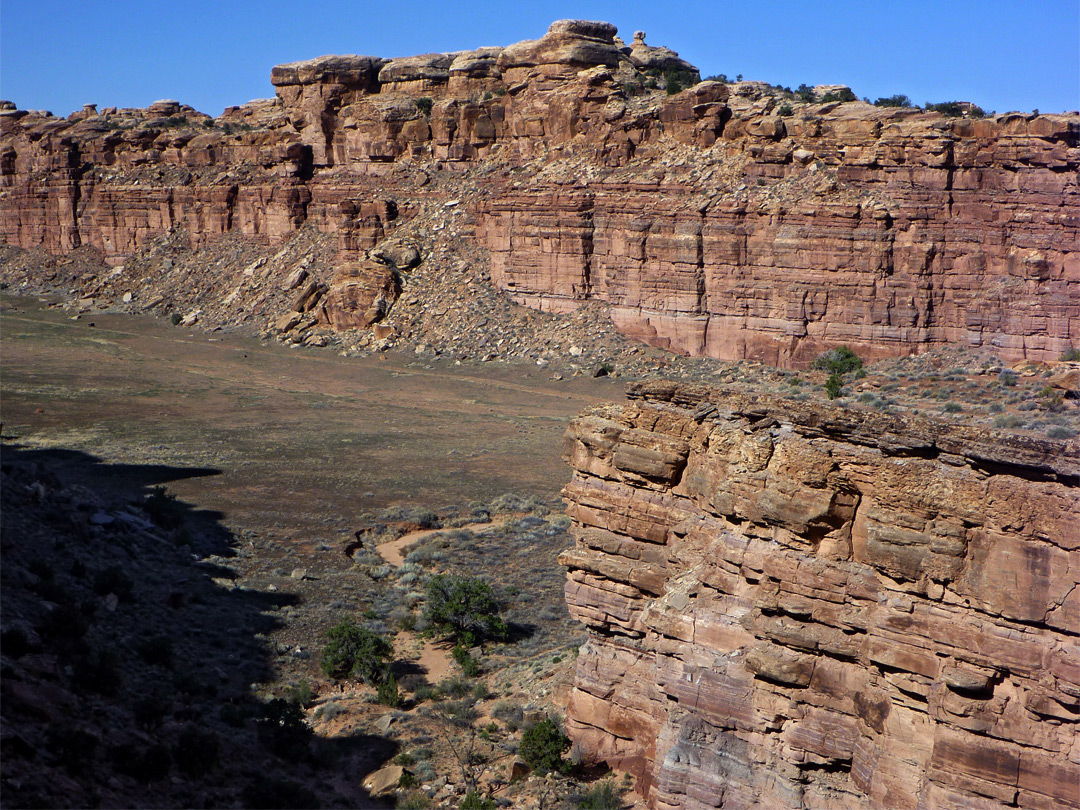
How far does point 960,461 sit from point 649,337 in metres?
38.1

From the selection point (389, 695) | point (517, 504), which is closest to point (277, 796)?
point (389, 695)

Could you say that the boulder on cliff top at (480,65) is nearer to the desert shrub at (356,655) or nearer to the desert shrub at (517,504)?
the desert shrub at (517,504)

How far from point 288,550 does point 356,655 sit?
23.8 feet

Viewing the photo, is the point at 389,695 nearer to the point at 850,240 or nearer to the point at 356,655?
the point at 356,655

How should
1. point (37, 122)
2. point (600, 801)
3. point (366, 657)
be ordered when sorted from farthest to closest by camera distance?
point (37, 122)
point (366, 657)
point (600, 801)

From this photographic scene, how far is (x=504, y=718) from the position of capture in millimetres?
13953

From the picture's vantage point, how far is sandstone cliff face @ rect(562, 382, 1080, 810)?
25.1 ft

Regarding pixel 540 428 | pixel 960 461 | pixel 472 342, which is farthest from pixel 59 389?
pixel 960 461

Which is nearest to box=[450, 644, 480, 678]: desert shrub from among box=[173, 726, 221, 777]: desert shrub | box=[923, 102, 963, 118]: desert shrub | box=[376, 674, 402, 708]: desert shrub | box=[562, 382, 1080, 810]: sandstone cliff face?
box=[376, 674, 402, 708]: desert shrub

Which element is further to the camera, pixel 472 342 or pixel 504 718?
pixel 472 342

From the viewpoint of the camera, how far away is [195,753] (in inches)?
455

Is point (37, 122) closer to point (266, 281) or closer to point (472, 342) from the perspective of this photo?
point (266, 281)

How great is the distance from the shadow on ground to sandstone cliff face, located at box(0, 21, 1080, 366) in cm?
2943

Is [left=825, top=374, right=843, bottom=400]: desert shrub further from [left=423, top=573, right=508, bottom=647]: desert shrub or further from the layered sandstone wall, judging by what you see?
[left=423, top=573, right=508, bottom=647]: desert shrub
